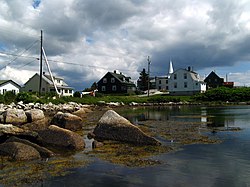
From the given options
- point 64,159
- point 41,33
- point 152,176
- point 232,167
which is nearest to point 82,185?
point 152,176

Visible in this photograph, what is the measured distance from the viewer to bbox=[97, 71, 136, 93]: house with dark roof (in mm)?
82250

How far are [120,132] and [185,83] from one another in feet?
219

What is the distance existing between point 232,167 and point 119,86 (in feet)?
240

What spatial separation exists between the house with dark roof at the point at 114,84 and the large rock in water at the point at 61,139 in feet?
224

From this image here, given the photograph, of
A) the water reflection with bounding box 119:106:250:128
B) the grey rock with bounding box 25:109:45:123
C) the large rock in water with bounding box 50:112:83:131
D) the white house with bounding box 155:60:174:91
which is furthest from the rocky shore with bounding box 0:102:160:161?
the white house with bounding box 155:60:174:91

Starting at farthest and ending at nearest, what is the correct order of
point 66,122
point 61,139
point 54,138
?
point 66,122
point 54,138
point 61,139

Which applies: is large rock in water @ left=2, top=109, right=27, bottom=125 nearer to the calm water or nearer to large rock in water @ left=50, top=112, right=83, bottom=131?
large rock in water @ left=50, top=112, right=83, bottom=131

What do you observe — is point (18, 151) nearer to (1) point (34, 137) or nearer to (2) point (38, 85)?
(1) point (34, 137)

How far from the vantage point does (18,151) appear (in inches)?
409

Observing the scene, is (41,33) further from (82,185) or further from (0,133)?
(82,185)

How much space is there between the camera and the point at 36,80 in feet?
237

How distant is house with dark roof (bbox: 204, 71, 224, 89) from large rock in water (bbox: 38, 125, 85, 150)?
88293mm

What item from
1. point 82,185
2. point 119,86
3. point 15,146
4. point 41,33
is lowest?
point 82,185

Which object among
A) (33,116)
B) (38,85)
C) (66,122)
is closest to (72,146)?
(66,122)
